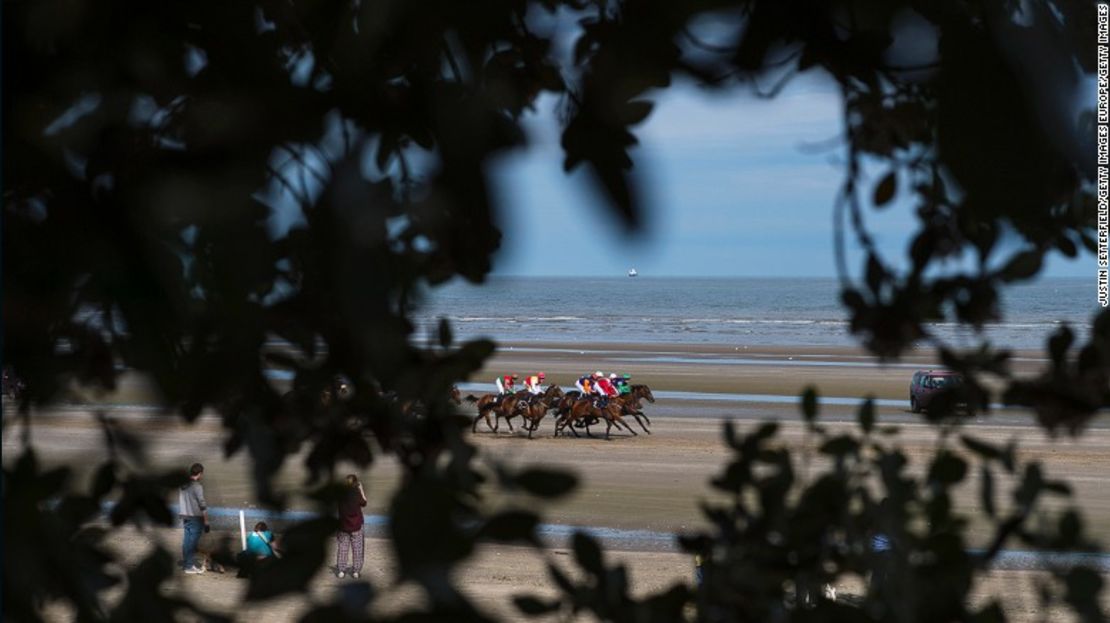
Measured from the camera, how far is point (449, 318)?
1.46 meters

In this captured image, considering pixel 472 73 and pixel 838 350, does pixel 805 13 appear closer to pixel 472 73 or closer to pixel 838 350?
pixel 472 73

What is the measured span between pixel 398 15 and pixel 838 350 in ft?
130

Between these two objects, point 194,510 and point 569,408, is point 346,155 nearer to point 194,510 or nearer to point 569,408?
point 194,510

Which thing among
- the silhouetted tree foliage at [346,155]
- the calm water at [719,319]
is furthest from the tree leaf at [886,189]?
the calm water at [719,319]

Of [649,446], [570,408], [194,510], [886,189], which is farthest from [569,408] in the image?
[886,189]

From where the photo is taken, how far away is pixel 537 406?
19984 mm

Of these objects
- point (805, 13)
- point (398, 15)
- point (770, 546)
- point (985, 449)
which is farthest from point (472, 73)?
point (985, 449)

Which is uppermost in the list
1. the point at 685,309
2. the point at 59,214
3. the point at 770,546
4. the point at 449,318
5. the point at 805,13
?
the point at 805,13

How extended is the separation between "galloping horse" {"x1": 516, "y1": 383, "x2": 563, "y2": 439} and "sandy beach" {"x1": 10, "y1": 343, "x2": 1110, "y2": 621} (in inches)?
13.2

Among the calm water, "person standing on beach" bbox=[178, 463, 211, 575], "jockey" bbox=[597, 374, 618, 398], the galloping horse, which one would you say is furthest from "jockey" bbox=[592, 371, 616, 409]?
"person standing on beach" bbox=[178, 463, 211, 575]

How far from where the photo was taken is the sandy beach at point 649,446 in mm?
1102

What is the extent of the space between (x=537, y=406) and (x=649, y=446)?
1881mm

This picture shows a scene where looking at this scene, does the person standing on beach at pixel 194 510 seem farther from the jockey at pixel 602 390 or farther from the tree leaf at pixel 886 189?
the jockey at pixel 602 390

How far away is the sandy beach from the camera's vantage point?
1.10m
